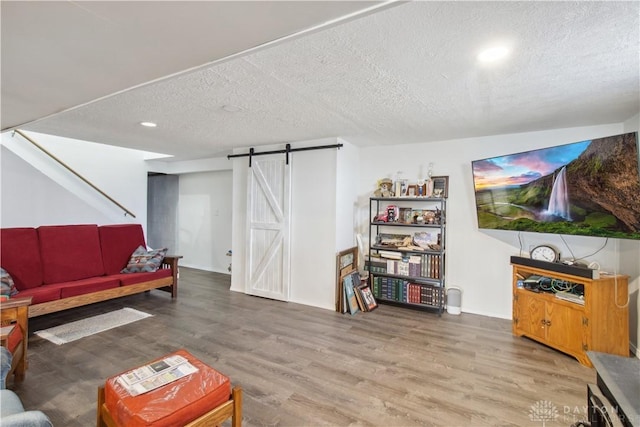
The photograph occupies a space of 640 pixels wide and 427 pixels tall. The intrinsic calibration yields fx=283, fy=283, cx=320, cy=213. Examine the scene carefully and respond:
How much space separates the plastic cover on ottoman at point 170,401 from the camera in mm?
1288

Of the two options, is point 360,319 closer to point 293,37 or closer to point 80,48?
point 293,37

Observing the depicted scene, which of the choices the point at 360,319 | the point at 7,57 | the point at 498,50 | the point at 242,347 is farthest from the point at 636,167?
the point at 7,57

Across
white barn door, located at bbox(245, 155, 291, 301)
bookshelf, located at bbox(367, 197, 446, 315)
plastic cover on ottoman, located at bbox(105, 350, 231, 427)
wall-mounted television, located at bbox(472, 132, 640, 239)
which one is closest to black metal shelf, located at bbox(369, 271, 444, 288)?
bookshelf, located at bbox(367, 197, 446, 315)

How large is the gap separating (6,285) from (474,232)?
5.44 m

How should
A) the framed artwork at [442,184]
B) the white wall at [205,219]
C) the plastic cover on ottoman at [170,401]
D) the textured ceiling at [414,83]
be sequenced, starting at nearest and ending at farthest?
the plastic cover on ottoman at [170,401] → the textured ceiling at [414,83] → the framed artwork at [442,184] → the white wall at [205,219]

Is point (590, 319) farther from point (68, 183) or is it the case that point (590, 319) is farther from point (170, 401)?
point (68, 183)

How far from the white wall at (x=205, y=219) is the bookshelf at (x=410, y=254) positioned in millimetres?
3332

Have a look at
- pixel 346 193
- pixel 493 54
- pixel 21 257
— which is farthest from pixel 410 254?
pixel 21 257

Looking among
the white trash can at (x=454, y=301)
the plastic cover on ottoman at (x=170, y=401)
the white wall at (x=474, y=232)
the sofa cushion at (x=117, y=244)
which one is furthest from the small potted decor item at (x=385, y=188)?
the sofa cushion at (x=117, y=244)

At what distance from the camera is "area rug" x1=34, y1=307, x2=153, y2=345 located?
2988 millimetres

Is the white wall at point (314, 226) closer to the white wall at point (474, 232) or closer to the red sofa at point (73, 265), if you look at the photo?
the white wall at point (474, 232)

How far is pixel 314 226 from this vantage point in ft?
13.4

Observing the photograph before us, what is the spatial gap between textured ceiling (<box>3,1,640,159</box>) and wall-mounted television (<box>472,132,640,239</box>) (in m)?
0.45

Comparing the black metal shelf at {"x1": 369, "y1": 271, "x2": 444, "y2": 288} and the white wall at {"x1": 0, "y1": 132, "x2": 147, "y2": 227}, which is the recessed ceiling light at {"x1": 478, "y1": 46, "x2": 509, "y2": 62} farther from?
the white wall at {"x1": 0, "y1": 132, "x2": 147, "y2": 227}
